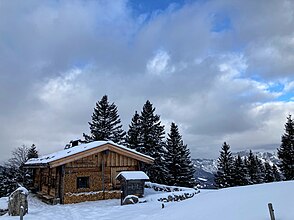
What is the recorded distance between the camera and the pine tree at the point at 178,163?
30.4 meters

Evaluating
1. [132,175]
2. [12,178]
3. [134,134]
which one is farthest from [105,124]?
[132,175]

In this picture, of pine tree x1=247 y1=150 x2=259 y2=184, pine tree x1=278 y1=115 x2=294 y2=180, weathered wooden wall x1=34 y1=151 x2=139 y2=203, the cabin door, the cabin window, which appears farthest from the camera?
pine tree x1=247 y1=150 x2=259 y2=184

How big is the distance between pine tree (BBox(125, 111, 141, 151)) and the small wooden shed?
43.8 ft

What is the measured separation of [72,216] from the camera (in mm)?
12969

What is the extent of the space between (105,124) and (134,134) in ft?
23.2

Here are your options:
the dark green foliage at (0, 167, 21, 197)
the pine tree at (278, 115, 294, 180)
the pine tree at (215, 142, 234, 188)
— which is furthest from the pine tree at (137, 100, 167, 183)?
the dark green foliage at (0, 167, 21, 197)

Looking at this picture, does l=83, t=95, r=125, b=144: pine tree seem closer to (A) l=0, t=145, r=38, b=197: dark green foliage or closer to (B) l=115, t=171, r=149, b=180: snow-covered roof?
(A) l=0, t=145, r=38, b=197: dark green foliage

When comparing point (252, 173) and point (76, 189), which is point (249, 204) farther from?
point (252, 173)

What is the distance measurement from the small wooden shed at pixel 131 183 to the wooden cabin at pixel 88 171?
7.55ft

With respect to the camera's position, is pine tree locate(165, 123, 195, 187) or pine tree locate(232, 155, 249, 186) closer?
pine tree locate(165, 123, 195, 187)

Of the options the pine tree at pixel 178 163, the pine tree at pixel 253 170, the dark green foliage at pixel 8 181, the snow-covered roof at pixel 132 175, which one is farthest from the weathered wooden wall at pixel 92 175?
the pine tree at pixel 253 170

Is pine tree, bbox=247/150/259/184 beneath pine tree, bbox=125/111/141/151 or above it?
beneath

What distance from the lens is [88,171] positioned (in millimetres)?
18844

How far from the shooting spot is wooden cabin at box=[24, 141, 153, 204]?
57.8ft
